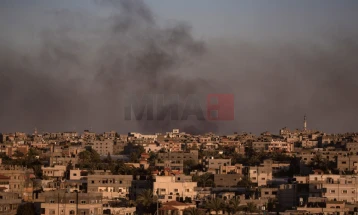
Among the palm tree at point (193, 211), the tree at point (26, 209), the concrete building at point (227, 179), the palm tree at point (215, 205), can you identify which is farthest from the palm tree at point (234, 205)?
the concrete building at point (227, 179)

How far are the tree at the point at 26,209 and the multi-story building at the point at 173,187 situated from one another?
6825 mm

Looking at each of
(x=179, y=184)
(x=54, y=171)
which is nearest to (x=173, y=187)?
(x=179, y=184)

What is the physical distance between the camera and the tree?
128 feet

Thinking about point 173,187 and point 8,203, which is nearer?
point 8,203

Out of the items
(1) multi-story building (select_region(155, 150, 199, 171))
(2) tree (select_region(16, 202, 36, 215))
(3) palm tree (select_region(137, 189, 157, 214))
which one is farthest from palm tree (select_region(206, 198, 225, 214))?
(1) multi-story building (select_region(155, 150, 199, 171))

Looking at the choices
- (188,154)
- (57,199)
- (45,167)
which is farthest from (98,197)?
(188,154)

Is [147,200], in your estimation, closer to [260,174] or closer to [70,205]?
[70,205]

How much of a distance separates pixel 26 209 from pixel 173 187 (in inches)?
362

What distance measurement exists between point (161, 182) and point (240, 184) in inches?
313

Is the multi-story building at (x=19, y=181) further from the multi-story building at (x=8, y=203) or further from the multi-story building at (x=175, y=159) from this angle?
the multi-story building at (x=175, y=159)

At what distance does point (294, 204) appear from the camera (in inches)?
1716

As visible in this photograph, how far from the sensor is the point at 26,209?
39.3 metres

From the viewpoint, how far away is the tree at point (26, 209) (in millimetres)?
39156

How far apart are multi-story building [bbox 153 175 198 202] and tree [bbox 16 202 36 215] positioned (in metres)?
6.82
